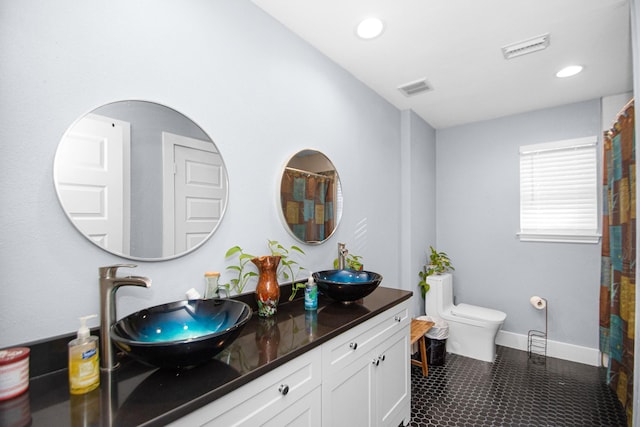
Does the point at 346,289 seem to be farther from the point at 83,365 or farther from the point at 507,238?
the point at 507,238

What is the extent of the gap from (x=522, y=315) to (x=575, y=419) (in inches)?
49.4

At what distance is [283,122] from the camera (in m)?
1.77

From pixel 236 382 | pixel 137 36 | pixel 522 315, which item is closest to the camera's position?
pixel 236 382

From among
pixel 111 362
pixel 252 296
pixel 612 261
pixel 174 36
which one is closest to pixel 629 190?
pixel 612 261

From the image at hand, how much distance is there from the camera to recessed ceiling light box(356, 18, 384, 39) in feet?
5.76

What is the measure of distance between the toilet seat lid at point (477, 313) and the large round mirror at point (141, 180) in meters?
2.65

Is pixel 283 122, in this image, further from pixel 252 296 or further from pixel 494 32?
pixel 494 32

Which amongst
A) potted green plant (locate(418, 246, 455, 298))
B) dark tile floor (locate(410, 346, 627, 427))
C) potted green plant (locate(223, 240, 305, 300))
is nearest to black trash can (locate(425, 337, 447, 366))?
dark tile floor (locate(410, 346, 627, 427))

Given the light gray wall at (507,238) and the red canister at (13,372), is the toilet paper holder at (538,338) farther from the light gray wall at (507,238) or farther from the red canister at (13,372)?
the red canister at (13,372)

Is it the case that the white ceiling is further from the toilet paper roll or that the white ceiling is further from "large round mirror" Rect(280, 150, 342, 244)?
the toilet paper roll

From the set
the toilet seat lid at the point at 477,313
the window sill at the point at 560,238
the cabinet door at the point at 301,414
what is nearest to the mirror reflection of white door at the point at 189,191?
the cabinet door at the point at 301,414

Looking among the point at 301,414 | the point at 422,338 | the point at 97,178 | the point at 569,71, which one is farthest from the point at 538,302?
the point at 97,178

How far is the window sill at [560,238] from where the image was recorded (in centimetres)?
282

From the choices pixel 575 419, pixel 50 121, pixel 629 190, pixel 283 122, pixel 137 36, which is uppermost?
pixel 137 36
